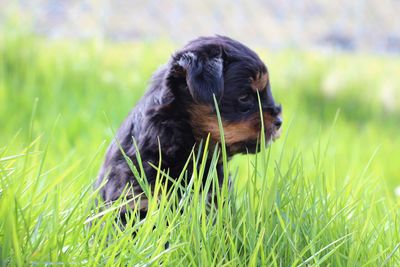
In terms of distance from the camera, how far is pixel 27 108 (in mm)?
5164

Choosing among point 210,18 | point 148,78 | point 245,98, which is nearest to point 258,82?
point 245,98

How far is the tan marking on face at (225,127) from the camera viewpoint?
3047mm

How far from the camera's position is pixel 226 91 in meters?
3.15

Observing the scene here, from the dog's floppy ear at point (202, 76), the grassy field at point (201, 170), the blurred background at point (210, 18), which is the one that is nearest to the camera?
the grassy field at point (201, 170)

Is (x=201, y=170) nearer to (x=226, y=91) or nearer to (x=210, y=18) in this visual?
(x=226, y=91)

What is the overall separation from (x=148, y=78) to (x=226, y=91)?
2.65 meters

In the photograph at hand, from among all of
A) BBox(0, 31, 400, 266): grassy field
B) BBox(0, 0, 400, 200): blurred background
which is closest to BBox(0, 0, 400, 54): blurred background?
BBox(0, 0, 400, 200): blurred background

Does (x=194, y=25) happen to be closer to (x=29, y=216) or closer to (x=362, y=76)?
(x=362, y=76)

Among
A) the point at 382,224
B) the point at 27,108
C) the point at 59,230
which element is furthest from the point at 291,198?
the point at 27,108

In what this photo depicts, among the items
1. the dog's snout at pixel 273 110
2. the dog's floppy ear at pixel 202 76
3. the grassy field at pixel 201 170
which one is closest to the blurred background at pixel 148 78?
the grassy field at pixel 201 170

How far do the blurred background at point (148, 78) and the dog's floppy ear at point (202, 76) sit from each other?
103cm

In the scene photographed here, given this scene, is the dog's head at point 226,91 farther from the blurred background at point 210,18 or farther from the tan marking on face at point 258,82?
the blurred background at point 210,18

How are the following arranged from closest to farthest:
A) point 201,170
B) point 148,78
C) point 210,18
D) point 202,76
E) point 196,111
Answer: point 201,170, point 202,76, point 196,111, point 148,78, point 210,18

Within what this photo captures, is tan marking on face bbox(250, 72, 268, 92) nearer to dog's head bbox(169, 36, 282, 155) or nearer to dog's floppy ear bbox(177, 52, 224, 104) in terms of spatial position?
dog's head bbox(169, 36, 282, 155)
